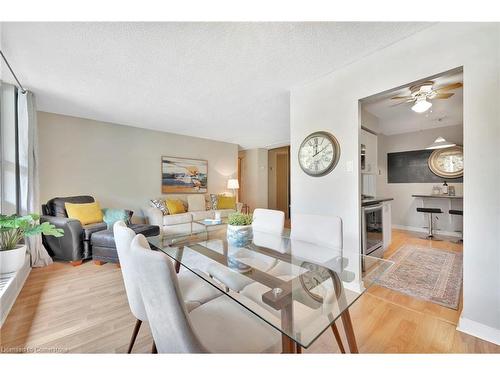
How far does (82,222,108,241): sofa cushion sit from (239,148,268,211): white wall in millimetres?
4035

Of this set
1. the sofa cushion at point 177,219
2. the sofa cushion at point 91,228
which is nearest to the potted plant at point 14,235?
the sofa cushion at point 91,228

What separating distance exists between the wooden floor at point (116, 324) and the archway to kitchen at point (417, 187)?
0.21 meters

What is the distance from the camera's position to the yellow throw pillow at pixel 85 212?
3.12 m

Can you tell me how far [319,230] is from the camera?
1.77 meters

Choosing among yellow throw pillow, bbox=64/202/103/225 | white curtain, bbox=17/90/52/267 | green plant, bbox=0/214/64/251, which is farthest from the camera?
yellow throw pillow, bbox=64/202/103/225

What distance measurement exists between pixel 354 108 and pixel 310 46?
72 centimetres

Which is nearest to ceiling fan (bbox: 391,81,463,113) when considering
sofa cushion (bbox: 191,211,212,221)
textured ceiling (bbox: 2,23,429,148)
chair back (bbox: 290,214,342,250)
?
textured ceiling (bbox: 2,23,429,148)

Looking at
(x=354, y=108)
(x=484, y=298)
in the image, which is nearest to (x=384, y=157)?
(x=354, y=108)

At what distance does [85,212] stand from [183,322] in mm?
3431

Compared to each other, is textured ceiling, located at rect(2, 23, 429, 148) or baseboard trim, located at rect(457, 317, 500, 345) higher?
textured ceiling, located at rect(2, 23, 429, 148)

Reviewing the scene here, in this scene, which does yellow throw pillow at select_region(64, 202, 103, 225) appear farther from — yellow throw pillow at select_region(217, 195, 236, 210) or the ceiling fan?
the ceiling fan

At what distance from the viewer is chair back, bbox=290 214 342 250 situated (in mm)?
1665
